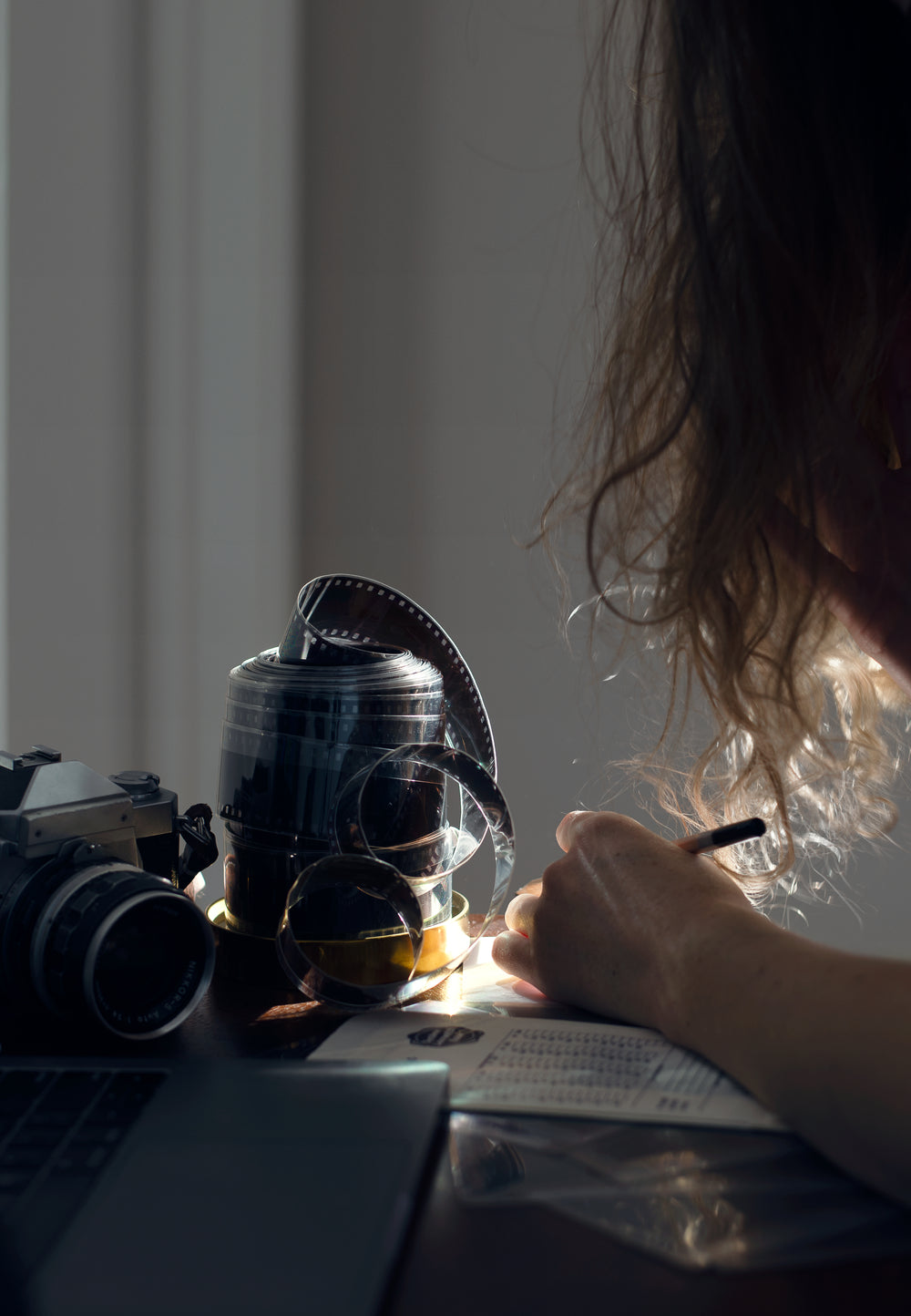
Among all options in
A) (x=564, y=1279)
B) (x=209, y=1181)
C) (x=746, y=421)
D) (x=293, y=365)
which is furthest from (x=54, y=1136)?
(x=293, y=365)

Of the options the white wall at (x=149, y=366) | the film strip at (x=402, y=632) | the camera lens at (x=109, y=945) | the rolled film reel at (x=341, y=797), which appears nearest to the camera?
the camera lens at (x=109, y=945)

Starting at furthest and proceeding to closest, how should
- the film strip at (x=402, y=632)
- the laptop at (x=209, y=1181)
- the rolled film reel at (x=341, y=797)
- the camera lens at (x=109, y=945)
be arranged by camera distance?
1. the film strip at (x=402, y=632)
2. the rolled film reel at (x=341, y=797)
3. the camera lens at (x=109, y=945)
4. the laptop at (x=209, y=1181)

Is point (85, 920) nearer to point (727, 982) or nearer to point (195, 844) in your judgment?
point (195, 844)

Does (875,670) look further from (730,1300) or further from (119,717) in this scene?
(119,717)

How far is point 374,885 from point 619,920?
0.15m

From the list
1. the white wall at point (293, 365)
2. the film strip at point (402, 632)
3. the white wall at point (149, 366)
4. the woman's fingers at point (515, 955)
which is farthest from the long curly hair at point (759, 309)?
the white wall at point (149, 366)

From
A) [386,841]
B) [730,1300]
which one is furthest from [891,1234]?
[386,841]

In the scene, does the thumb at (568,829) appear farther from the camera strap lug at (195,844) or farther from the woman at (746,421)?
the camera strap lug at (195,844)

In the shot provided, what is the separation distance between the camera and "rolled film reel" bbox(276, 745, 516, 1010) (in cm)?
61

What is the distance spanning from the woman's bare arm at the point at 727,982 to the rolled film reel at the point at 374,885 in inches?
2.1

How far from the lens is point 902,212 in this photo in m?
0.68

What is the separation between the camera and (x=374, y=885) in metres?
0.64

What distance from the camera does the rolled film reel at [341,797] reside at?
638 millimetres

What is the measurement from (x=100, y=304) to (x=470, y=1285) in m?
1.27
